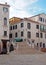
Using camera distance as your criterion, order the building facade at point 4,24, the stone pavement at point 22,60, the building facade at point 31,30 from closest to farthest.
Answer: the stone pavement at point 22,60 → the building facade at point 4,24 → the building facade at point 31,30

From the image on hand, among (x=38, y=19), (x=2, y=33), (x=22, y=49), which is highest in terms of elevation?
(x=38, y=19)

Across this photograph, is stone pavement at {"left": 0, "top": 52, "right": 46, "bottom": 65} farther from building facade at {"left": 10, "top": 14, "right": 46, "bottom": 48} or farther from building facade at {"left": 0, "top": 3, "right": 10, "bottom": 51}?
building facade at {"left": 10, "top": 14, "right": 46, "bottom": 48}

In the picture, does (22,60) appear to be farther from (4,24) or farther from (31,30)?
(31,30)

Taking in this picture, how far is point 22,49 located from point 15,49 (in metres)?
1.61

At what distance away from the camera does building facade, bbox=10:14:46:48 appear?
53812 mm

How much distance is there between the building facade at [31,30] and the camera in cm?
5381

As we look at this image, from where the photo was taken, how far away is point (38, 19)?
193 feet

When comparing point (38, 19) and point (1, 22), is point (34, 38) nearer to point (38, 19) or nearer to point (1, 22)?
point (38, 19)

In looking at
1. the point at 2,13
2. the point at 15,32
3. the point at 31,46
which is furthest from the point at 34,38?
the point at 2,13

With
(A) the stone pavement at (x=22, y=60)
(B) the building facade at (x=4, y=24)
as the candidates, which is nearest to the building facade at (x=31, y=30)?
(B) the building facade at (x=4, y=24)

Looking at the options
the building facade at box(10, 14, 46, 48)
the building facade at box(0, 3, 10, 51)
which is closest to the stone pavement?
the building facade at box(0, 3, 10, 51)

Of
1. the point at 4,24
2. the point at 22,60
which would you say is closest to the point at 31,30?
the point at 4,24

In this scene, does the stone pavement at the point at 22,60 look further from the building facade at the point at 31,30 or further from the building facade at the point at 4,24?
the building facade at the point at 31,30

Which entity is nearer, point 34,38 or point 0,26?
point 0,26
